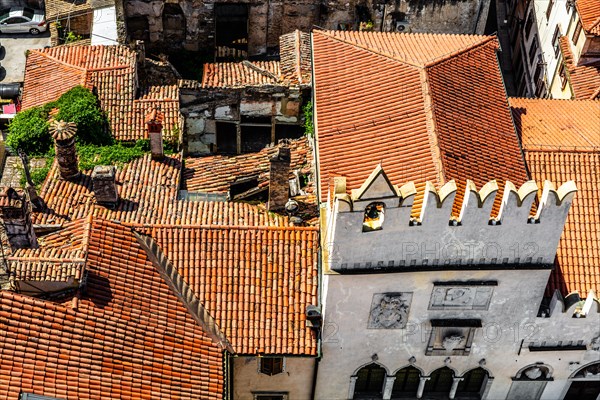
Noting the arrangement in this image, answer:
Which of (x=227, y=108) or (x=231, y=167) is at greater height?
(x=227, y=108)

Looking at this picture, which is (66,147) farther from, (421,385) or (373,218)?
(421,385)

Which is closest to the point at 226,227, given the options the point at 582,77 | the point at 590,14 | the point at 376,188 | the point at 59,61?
the point at 376,188

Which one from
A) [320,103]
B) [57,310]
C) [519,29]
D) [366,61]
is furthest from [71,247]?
[519,29]

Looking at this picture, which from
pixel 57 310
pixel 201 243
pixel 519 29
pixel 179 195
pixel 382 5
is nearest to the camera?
pixel 57 310

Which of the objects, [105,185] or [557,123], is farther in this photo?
[557,123]

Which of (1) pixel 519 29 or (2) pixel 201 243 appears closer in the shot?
(2) pixel 201 243

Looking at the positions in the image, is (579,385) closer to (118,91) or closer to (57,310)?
(57,310)

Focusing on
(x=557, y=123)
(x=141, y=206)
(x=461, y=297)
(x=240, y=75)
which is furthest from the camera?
(x=240, y=75)
